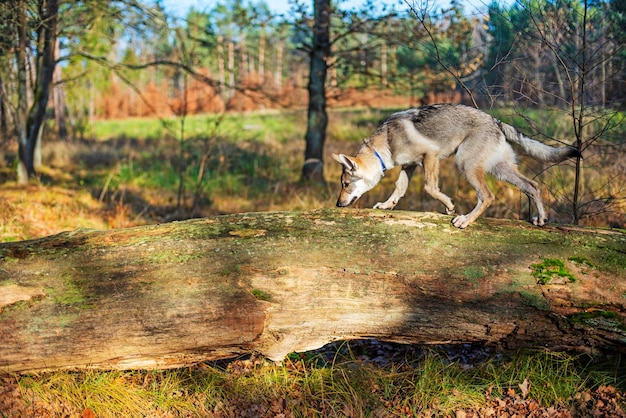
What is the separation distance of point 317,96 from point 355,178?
6615 millimetres

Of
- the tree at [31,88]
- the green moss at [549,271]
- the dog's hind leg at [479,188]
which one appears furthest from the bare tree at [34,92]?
the green moss at [549,271]

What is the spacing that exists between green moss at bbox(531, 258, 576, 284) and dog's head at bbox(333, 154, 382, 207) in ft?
6.52

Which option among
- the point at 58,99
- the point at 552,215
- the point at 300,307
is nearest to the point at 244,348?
the point at 300,307

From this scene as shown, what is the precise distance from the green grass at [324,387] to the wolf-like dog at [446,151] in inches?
49.6

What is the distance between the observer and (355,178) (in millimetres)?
5500

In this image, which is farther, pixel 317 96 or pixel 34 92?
pixel 317 96

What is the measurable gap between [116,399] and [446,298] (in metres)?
2.57

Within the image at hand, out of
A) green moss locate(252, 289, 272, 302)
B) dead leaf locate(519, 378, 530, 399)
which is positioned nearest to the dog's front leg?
green moss locate(252, 289, 272, 302)

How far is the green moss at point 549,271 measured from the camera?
3.92 metres

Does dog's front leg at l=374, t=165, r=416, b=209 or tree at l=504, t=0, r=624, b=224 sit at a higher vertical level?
tree at l=504, t=0, r=624, b=224

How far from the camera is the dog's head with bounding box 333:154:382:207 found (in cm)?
540

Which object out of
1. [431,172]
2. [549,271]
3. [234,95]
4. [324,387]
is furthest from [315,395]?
[234,95]

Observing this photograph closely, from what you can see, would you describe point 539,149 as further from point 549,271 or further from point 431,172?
point 549,271

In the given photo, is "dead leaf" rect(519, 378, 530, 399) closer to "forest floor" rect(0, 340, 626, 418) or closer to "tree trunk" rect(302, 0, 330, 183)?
"forest floor" rect(0, 340, 626, 418)
